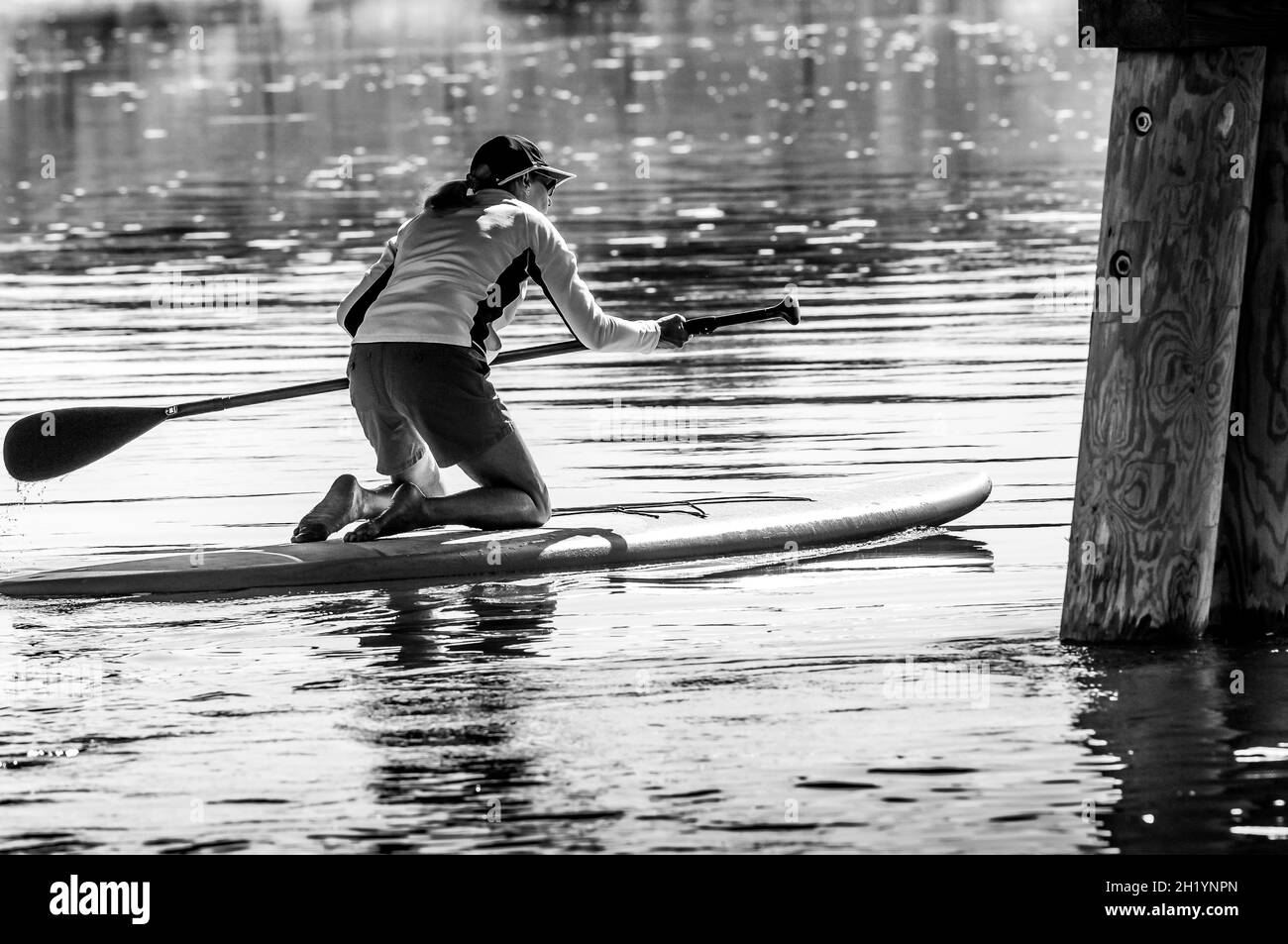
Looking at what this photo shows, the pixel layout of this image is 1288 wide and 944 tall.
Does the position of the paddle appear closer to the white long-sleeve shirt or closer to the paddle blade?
the paddle blade

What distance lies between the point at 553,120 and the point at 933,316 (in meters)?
21.2

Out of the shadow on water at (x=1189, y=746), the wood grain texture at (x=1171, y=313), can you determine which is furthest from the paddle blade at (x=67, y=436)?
the shadow on water at (x=1189, y=746)

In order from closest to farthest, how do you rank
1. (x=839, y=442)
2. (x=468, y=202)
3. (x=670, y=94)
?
(x=468, y=202) < (x=839, y=442) < (x=670, y=94)

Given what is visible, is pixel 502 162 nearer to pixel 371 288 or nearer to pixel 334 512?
pixel 371 288

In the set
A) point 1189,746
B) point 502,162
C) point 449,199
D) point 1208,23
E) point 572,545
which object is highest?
point 1208,23

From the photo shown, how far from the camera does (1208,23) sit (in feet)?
23.0

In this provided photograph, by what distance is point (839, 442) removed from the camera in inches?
472

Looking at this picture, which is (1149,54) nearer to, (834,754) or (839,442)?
(834,754)

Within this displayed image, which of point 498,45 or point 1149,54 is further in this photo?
point 498,45

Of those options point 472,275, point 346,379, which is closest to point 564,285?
point 472,275

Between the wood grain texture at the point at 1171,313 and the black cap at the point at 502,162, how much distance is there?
2.41 meters

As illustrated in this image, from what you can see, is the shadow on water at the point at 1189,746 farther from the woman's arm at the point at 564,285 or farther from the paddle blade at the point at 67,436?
the paddle blade at the point at 67,436

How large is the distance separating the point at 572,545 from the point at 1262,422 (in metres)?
2.64
